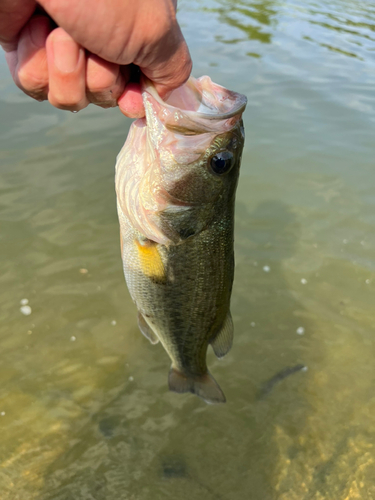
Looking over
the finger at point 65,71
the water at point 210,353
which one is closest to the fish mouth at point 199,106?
the finger at point 65,71

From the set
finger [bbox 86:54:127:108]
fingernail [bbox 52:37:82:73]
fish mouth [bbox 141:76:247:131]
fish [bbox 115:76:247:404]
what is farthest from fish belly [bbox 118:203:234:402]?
fingernail [bbox 52:37:82:73]

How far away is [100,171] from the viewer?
217 inches

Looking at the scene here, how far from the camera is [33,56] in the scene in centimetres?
134

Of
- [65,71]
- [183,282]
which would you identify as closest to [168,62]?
[65,71]

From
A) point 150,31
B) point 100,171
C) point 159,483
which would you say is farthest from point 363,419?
point 100,171

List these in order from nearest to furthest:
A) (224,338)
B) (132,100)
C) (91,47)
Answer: (91,47)
(132,100)
(224,338)

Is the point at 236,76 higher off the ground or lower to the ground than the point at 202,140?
lower

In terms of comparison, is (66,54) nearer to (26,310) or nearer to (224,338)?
(224,338)

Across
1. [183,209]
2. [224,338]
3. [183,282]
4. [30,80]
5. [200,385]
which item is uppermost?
[30,80]

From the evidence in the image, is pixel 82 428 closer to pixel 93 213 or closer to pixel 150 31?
pixel 93 213

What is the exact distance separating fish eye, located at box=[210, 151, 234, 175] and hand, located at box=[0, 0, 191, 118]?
0.46 m

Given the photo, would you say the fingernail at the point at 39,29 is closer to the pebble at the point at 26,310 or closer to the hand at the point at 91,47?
the hand at the point at 91,47

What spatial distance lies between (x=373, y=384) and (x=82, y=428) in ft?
8.63

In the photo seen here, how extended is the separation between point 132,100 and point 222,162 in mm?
547
